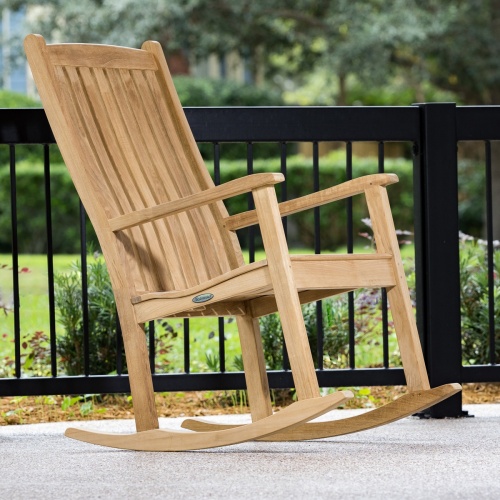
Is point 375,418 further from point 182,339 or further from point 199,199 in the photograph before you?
point 182,339

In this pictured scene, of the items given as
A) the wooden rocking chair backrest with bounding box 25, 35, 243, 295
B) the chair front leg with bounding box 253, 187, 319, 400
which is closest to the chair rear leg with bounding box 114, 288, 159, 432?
the wooden rocking chair backrest with bounding box 25, 35, 243, 295

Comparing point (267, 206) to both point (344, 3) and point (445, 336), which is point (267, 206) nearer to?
point (445, 336)

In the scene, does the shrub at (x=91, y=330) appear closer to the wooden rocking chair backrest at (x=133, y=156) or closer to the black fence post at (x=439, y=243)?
the wooden rocking chair backrest at (x=133, y=156)

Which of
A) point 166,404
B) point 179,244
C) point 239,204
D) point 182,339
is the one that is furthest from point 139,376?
point 239,204

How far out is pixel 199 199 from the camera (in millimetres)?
2430

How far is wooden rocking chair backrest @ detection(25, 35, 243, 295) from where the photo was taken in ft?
8.79

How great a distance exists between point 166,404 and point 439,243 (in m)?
1.19

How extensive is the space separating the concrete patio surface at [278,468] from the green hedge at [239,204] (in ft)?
18.8

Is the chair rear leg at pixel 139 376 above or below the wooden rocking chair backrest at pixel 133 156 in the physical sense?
below

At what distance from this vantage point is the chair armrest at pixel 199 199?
2.30 m

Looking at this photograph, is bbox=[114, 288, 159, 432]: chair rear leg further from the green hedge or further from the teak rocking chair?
the green hedge

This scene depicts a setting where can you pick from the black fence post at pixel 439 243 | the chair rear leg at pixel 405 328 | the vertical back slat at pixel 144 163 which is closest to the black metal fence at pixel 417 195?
the black fence post at pixel 439 243

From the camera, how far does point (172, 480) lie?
86.2 inches

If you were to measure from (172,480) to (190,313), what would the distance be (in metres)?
0.56
